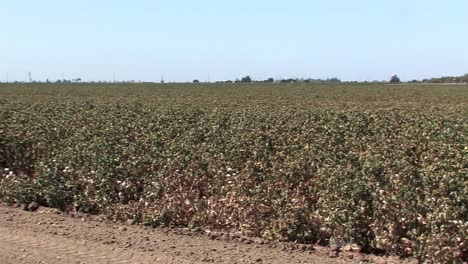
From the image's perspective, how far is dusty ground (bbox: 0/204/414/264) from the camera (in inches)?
199

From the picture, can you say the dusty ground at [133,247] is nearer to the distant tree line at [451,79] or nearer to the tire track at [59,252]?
the tire track at [59,252]

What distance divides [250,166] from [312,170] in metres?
0.76

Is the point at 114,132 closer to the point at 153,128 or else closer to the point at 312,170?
the point at 153,128

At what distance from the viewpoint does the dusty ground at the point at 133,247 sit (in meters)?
5.04

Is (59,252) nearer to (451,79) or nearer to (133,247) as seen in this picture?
(133,247)

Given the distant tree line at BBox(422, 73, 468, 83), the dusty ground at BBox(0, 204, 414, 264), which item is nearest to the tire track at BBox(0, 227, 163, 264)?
the dusty ground at BBox(0, 204, 414, 264)

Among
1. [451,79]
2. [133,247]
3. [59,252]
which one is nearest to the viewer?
[59,252]

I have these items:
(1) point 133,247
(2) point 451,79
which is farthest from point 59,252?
(2) point 451,79

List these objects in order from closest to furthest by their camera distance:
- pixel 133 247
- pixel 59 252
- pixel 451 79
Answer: pixel 59 252
pixel 133 247
pixel 451 79

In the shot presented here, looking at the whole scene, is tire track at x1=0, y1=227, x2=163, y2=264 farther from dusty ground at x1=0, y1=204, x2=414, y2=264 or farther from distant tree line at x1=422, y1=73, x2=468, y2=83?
distant tree line at x1=422, y1=73, x2=468, y2=83

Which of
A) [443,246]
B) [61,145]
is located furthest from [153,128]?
[443,246]

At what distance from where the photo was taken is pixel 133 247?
5.38 m

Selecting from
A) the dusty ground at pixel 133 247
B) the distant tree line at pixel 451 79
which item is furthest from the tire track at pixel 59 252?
the distant tree line at pixel 451 79

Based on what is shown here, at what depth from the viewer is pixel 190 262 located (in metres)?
4.92
